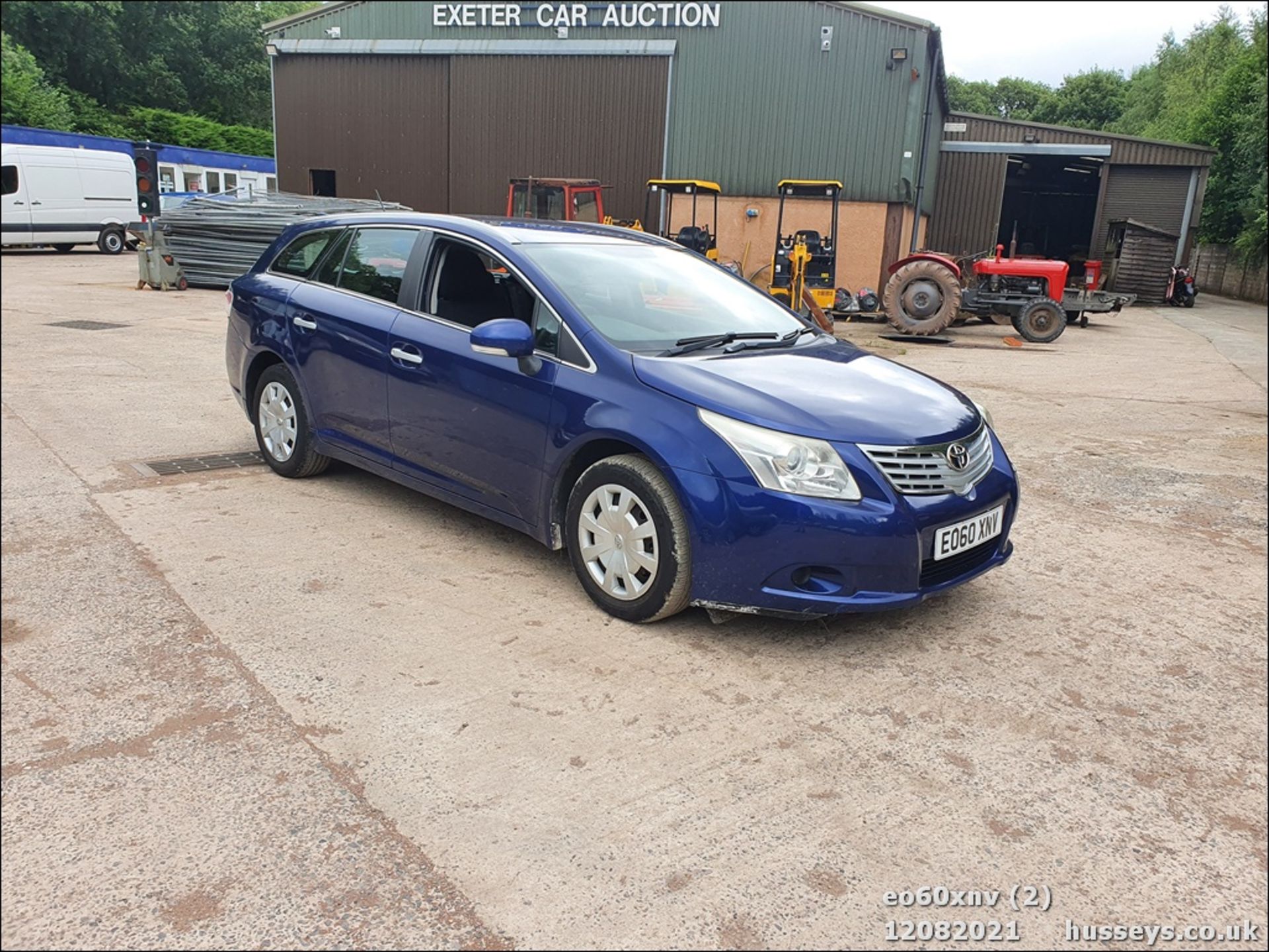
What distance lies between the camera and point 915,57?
19375mm

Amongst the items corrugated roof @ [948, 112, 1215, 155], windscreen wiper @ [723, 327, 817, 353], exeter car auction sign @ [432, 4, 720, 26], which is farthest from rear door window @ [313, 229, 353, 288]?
corrugated roof @ [948, 112, 1215, 155]

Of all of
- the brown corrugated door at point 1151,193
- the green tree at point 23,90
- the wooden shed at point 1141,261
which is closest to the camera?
the green tree at point 23,90

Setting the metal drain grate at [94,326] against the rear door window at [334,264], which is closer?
the rear door window at [334,264]

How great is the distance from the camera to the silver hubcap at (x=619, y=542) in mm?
3691

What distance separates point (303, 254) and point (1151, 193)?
95.1ft

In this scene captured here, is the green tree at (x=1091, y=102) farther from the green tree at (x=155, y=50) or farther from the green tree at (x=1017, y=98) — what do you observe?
the green tree at (x=155, y=50)

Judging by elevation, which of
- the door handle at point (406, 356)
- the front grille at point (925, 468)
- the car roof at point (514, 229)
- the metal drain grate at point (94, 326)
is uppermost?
the car roof at point (514, 229)

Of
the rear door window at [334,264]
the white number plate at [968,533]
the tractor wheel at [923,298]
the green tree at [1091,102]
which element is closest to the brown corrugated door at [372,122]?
the tractor wheel at [923,298]

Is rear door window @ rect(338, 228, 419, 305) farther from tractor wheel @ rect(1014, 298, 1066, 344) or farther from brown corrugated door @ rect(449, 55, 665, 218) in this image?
brown corrugated door @ rect(449, 55, 665, 218)

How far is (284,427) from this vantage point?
548cm

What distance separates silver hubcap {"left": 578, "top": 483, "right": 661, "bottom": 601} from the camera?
3691mm

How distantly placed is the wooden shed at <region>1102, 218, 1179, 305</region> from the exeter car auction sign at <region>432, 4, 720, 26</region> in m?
12.3

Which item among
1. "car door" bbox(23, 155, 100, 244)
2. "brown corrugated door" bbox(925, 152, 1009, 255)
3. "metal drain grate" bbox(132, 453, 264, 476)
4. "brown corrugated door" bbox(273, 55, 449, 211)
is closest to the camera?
"metal drain grate" bbox(132, 453, 264, 476)

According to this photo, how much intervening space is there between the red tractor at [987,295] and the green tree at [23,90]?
49.6 feet
